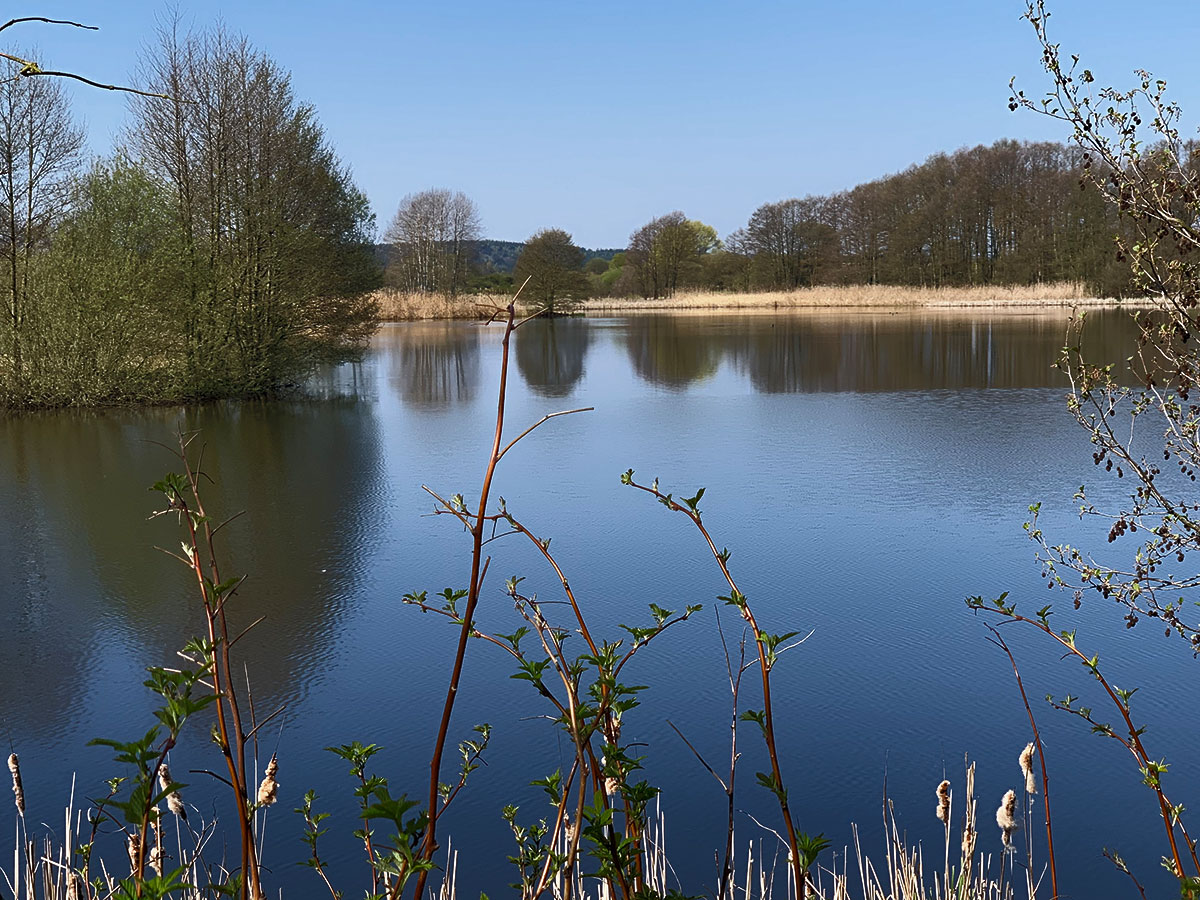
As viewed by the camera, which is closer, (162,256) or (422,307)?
(162,256)

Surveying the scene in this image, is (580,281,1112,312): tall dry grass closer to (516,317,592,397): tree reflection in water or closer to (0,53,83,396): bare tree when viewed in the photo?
(516,317,592,397): tree reflection in water

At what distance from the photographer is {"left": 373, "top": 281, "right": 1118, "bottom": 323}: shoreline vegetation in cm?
3910

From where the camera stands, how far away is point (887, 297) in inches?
1684

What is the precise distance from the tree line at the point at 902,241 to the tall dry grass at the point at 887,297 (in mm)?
1392

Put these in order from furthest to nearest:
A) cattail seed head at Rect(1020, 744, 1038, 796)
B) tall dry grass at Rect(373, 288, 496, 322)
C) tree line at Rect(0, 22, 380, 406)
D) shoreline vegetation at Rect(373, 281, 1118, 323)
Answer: tall dry grass at Rect(373, 288, 496, 322), shoreline vegetation at Rect(373, 281, 1118, 323), tree line at Rect(0, 22, 380, 406), cattail seed head at Rect(1020, 744, 1038, 796)

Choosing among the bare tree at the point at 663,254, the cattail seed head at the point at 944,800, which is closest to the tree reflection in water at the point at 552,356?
the cattail seed head at the point at 944,800

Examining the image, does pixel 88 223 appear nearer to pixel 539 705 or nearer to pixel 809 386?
pixel 809 386

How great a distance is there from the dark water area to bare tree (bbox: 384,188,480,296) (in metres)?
35.9

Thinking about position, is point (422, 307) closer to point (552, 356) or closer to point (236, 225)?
point (552, 356)

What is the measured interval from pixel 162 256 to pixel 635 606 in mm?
10675

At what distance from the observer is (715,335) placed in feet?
90.2

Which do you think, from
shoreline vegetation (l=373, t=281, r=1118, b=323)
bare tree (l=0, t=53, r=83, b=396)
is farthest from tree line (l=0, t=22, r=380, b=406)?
shoreline vegetation (l=373, t=281, r=1118, b=323)

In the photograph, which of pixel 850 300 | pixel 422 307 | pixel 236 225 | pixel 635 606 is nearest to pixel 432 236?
pixel 422 307

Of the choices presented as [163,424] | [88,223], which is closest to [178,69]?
[88,223]
